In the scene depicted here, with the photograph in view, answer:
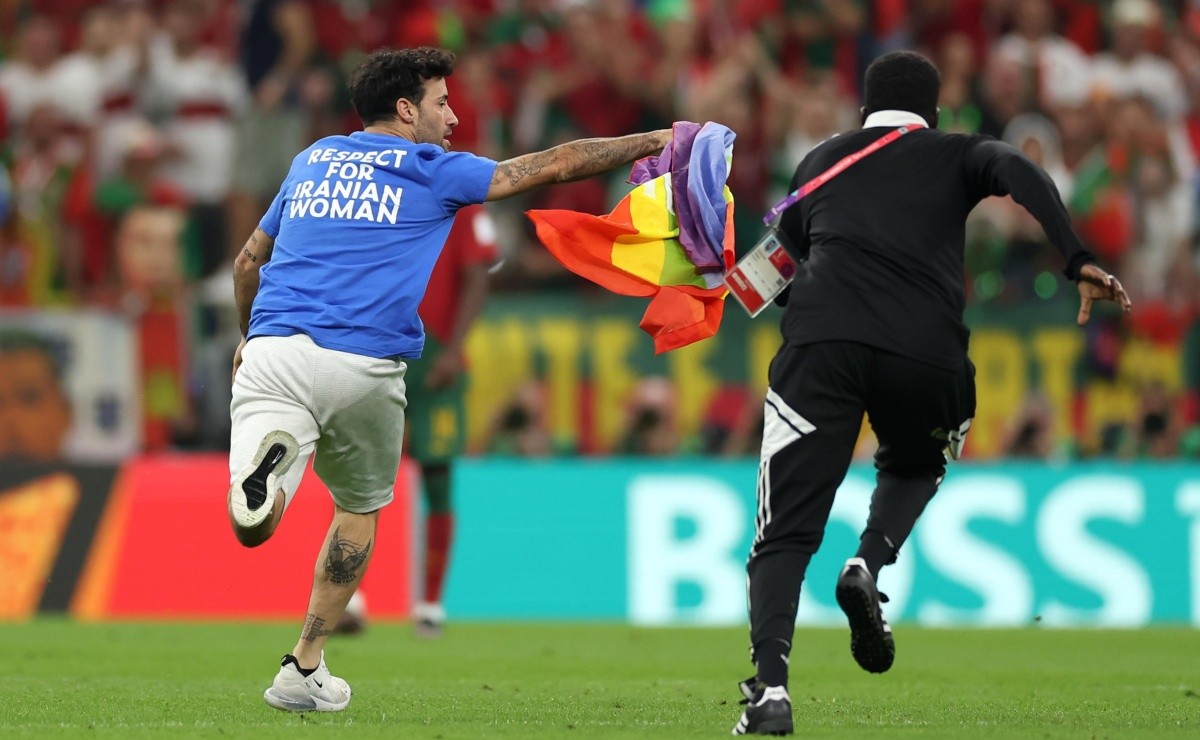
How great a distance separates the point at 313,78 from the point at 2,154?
113 inches

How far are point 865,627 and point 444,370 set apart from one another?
5.02 metres

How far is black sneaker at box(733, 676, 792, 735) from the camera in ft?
19.8

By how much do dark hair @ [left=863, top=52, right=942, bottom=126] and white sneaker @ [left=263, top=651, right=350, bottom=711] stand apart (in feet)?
9.48

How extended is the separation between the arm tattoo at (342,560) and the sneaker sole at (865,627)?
1.86 metres

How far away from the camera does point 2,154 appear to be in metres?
16.3

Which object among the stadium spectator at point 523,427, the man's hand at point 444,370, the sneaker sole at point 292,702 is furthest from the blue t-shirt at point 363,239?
the stadium spectator at point 523,427

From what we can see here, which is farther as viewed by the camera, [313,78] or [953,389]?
→ [313,78]

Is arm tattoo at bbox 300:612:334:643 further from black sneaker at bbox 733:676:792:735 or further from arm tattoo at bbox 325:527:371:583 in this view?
black sneaker at bbox 733:676:792:735

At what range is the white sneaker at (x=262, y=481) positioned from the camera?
21.4 feet

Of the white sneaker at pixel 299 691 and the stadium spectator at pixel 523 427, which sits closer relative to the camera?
Result: the white sneaker at pixel 299 691

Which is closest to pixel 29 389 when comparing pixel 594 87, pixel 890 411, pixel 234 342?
pixel 234 342

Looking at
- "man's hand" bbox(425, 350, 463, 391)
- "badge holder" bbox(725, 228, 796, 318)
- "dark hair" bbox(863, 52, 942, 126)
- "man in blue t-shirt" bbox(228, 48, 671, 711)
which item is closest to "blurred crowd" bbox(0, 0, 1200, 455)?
"man's hand" bbox(425, 350, 463, 391)

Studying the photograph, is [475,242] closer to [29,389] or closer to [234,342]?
[234,342]

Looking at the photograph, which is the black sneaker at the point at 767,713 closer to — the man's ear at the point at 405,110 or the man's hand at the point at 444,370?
the man's ear at the point at 405,110
